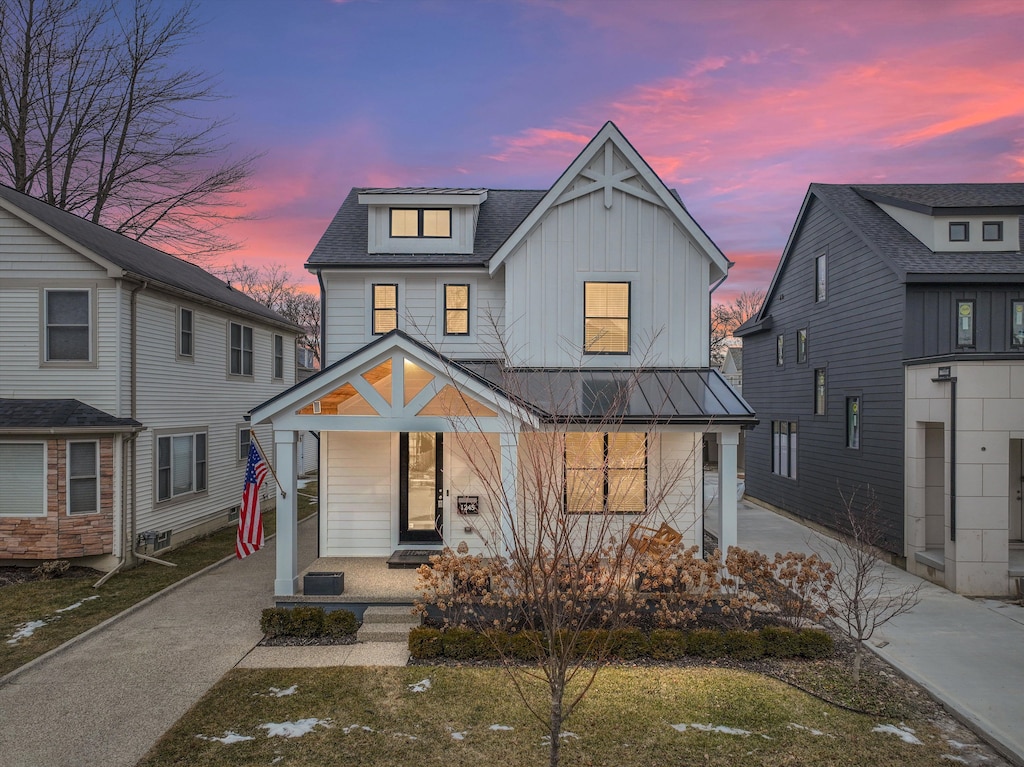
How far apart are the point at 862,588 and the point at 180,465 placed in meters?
15.9

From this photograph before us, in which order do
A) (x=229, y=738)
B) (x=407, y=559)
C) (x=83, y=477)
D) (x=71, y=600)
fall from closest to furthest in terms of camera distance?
1. (x=229, y=738)
2. (x=71, y=600)
3. (x=407, y=559)
4. (x=83, y=477)

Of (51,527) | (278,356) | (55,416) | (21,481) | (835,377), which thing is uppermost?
(278,356)

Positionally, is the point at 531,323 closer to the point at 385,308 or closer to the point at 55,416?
the point at 385,308

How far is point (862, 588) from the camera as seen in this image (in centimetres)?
775

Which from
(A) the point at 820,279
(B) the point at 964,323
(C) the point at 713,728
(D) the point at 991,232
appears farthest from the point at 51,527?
(D) the point at 991,232

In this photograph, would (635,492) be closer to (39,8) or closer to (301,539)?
(301,539)

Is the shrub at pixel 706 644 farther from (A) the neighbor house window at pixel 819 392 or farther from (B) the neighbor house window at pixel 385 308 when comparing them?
(A) the neighbor house window at pixel 819 392

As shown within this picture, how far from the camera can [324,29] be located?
1519 centimetres

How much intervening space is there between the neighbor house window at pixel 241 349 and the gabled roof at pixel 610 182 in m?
10.9

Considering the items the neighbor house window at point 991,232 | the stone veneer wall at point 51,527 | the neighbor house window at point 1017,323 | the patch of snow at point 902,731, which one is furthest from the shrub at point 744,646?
the stone veneer wall at point 51,527

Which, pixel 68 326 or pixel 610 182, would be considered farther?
pixel 68 326

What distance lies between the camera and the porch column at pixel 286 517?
938 centimetres

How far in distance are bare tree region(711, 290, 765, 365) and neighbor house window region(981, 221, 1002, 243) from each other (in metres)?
35.6

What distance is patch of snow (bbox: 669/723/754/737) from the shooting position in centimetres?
599
